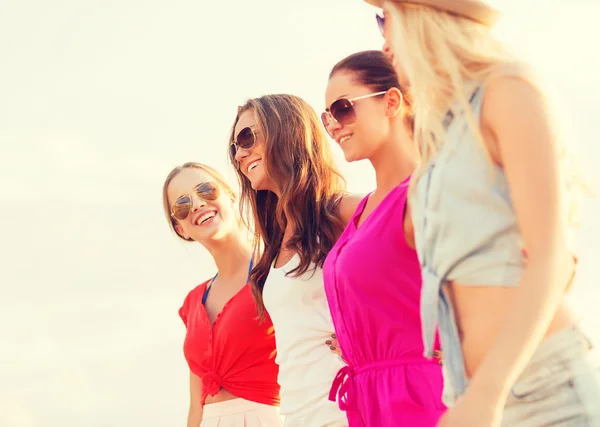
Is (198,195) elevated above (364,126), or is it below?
above

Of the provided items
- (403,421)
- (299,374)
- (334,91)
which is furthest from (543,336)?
(299,374)

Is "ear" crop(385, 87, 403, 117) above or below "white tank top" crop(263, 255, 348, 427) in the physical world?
above

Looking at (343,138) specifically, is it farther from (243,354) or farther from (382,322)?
(243,354)

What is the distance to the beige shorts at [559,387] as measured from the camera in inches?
87.8

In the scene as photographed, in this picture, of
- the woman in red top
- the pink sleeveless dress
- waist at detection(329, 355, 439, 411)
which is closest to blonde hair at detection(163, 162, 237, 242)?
the woman in red top

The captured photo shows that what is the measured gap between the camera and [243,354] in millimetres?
5957

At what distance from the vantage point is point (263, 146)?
5.50 metres

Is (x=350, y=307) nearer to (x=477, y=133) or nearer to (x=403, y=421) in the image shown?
(x=403, y=421)

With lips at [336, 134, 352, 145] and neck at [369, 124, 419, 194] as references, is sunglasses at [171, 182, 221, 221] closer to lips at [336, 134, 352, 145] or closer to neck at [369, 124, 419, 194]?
lips at [336, 134, 352, 145]

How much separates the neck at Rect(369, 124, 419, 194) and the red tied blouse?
1.97m

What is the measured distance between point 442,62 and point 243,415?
3.90 metres

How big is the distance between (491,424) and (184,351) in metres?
4.50

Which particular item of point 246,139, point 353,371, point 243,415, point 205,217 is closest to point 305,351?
point 353,371

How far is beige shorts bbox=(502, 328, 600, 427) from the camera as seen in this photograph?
87.8 inches
